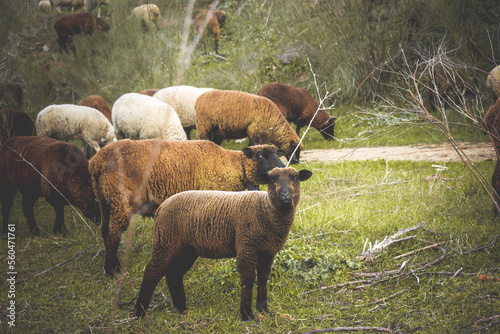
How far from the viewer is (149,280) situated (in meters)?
3.61

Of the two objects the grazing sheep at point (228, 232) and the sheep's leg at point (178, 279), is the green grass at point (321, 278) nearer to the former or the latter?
the sheep's leg at point (178, 279)

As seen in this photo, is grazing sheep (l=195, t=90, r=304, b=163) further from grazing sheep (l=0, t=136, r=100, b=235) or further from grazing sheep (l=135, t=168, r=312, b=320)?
grazing sheep (l=135, t=168, r=312, b=320)

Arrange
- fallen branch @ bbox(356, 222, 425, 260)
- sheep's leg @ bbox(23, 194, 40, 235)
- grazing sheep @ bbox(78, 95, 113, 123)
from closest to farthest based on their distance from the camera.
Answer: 1. fallen branch @ bbox(356, 222, 425, 260)
2. sheep's leg @ bbox(23, 194, 40, 235)
3. grazing sheep @ bbox(78, 95, 113, 123)

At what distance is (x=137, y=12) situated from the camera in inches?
447

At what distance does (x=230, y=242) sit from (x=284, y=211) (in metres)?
0.57

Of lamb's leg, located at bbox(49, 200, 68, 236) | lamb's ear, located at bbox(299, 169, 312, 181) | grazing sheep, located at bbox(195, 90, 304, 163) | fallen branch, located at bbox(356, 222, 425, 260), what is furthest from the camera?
grazing sheep, located at bbox(195, 90, 304, 163)

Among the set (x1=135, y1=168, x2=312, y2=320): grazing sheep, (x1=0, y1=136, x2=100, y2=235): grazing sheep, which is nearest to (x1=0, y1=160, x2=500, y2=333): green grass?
(x1=135, y1=168, x2=312, y2=320): grazing sheep

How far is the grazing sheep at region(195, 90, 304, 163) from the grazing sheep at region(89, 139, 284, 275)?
136 inches

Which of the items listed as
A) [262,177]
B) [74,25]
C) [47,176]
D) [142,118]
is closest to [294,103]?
[142,118]

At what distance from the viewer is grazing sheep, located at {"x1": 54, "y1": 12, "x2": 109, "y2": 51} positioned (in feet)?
46.6

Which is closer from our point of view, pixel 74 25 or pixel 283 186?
pixel 283 186

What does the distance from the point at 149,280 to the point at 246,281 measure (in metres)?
0.89

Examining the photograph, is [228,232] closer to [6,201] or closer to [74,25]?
[6,201]

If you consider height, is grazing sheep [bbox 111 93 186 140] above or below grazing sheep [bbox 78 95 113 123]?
above
